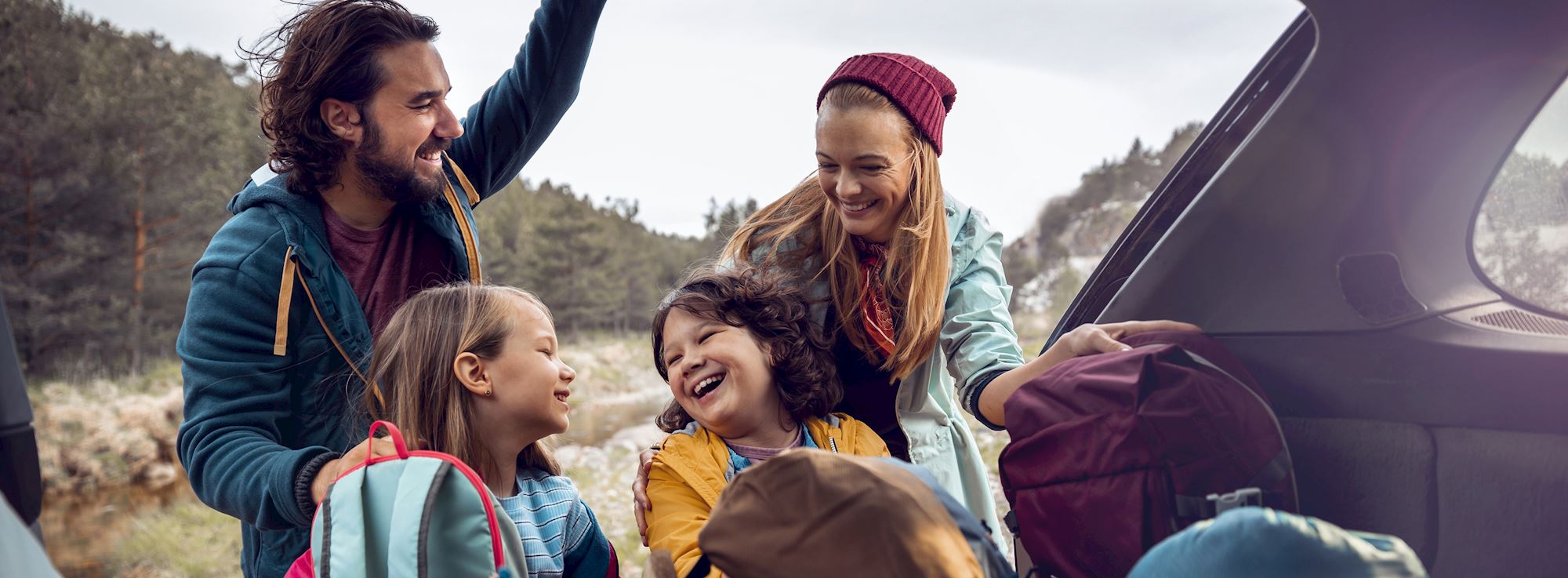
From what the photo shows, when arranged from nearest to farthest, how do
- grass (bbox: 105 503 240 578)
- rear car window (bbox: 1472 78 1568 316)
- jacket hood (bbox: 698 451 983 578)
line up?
jacket hood (bbox: 698 451 983 578) → rear car window (bbox: 1472 78 1568 316) → grass (bbox: 105 503 240 578)

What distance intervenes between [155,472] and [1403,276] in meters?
13.7

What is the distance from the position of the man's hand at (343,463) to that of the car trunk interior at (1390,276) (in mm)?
1615

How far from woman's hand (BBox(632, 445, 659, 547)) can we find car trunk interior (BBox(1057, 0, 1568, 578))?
3.80 ft

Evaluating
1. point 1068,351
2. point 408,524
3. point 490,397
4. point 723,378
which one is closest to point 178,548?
point 490,397

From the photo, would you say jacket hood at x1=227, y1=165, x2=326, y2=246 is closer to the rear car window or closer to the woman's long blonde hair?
the woman's long blonde hair

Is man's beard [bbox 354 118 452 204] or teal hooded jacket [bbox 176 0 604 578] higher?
man's beard [bbox 354 118 452 204]

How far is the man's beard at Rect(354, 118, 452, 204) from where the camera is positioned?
6.68 feet

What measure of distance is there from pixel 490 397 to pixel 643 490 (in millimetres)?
352

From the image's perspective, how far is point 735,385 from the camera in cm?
201

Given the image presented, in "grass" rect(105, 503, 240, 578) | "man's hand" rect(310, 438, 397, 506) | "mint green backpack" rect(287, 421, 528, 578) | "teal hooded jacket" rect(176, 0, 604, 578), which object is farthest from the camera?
"grass" rect(105, 503, 240, 578)

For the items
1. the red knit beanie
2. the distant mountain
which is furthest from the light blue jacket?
the distant mountain

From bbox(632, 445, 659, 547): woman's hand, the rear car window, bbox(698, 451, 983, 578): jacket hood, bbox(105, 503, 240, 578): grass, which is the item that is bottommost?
bbox(105, 503, 240, 578): grass

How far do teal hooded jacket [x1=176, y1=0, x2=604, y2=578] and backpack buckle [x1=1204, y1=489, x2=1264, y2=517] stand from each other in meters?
1.56

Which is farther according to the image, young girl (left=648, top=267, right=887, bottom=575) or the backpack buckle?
young girl (left=648, top=267, right=887, bottom=575)
